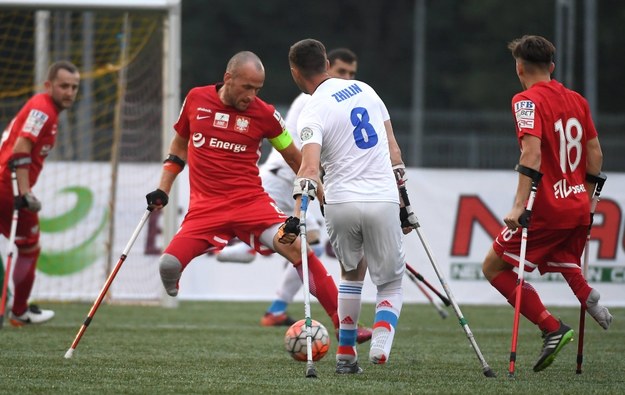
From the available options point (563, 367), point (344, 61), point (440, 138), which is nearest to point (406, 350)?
point (563, 367)

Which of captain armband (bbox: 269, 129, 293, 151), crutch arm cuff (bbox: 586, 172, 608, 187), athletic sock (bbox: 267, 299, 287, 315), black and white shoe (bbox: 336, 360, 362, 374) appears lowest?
athletic sock (bbox: 267, 299, 287, 315)

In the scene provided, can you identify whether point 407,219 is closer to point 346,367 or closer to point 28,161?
point 346,367

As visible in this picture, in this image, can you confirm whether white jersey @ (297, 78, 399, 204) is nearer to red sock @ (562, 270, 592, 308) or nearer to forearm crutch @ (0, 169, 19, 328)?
red sock @ (562, 270, 592, 308)

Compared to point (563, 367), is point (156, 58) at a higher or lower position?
higher

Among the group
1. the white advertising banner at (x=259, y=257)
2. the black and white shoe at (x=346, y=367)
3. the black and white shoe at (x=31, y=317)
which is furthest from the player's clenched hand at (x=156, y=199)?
the white advertising banner at (x=259, y=257)

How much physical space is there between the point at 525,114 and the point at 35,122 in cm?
457

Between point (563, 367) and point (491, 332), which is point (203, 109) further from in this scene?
point (491, 332)

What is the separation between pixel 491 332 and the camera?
10.6 metres

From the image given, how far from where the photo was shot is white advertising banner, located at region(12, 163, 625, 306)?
45.6 ft

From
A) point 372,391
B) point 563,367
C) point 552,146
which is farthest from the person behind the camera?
point 563,367

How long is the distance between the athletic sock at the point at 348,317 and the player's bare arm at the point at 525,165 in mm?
1030

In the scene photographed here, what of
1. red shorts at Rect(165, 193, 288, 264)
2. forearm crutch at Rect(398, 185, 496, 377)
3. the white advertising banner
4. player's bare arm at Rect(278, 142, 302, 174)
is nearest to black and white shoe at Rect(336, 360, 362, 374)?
forearm crutch at Rect(398, 185, 496, 377)

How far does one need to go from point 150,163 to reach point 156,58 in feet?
4.06

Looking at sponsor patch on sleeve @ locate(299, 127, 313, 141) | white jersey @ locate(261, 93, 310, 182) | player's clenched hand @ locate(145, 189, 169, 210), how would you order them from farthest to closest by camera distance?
white jersey @ locate(261, 93, 310, 182) < player's clenched hand @ locate(145, 189, 169, 210) < sponsor patch on sleeve @ locate(299, 127, 313, 141)
